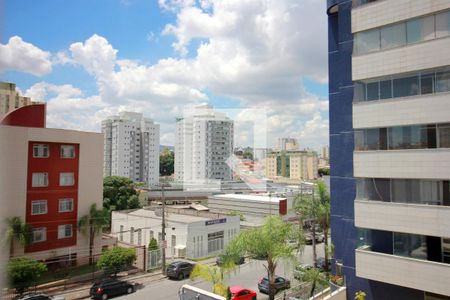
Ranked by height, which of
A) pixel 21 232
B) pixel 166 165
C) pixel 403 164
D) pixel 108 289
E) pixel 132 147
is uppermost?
pixel 132 147

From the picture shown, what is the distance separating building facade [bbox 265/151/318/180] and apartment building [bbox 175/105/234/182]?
3183cm

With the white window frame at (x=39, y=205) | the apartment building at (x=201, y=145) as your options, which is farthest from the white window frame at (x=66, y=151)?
the apartment building at (x=201, y=145)

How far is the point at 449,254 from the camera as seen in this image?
7.67m

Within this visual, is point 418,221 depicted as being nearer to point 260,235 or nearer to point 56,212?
point 260,235

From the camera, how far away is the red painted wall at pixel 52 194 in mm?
14797

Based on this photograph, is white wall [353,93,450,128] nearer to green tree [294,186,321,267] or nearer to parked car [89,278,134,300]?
green tree [294,186,321,267]

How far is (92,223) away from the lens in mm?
16531

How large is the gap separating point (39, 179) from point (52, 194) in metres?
0.86

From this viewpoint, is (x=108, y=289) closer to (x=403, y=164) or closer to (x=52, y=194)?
(x=52, y=194)

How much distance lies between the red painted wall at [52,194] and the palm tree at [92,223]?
1.17 ft

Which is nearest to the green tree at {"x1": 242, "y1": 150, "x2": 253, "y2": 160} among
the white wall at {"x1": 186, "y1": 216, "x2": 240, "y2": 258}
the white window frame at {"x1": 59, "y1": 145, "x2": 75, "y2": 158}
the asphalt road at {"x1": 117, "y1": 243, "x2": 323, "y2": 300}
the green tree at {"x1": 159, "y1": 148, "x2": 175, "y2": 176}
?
Answer: the green tree at {"x1": 159, "y1": 148, "x2": 175, "y2": 176}

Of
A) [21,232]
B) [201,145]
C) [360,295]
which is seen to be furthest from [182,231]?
[201,145]

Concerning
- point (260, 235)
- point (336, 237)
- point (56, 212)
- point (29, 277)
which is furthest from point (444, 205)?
point (56, 212)

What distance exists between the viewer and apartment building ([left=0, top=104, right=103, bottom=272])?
575 inches
